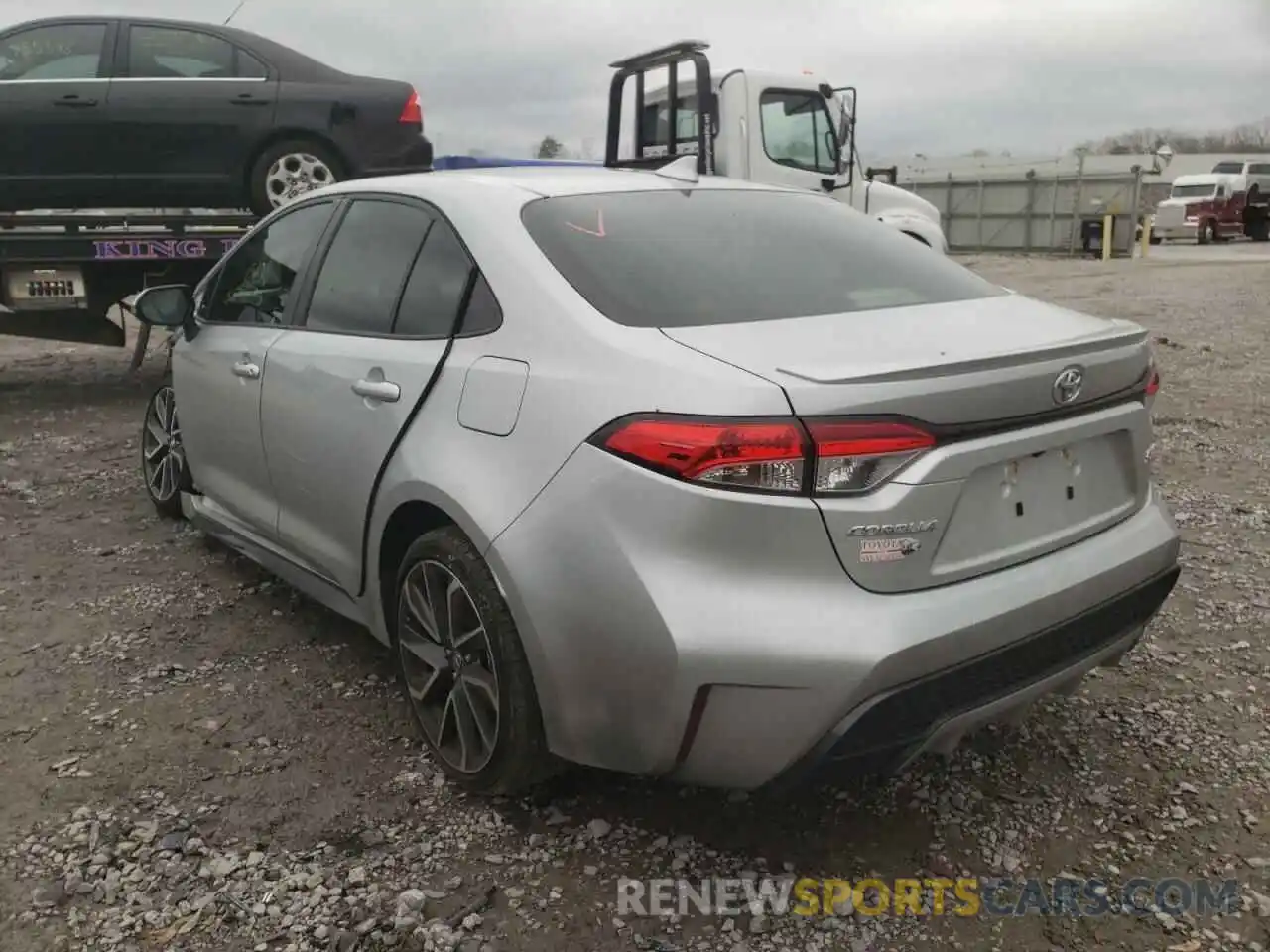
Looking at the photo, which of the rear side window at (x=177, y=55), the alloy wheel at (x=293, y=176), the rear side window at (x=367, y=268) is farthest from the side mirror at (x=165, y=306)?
the rear side window at (x=177, y=55)

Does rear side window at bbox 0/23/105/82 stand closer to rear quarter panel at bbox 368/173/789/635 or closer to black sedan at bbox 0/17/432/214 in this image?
black sedan at bbox 0/17/432/214

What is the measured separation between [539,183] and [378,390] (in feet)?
2.40

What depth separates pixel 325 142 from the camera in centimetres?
769

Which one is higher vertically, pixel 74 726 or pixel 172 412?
pixel 172 412

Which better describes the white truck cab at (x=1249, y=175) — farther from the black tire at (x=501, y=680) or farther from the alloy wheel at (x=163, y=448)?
the black tire at (x=501, y=680)

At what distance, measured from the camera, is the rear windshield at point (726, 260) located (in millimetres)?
2459

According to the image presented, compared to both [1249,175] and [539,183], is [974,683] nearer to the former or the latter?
[539,183]

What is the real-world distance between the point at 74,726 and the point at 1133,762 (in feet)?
9.68

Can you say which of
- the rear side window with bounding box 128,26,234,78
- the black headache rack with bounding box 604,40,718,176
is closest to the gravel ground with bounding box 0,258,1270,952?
the rear side window with bounding box 128,26,234,78

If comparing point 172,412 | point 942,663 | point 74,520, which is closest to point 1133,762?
point 942,663

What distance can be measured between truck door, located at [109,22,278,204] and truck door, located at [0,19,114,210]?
134 mm

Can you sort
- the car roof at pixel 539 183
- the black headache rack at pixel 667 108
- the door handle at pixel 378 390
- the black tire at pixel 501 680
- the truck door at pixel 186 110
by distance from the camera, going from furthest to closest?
the black headache rack at pixel 667 108, the truck door at pixel 186 110, the car roof at pixel 539 183, the door handle at pixel 378 390, the black tire at pixel 501 680

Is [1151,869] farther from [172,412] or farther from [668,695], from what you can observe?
[172,412]

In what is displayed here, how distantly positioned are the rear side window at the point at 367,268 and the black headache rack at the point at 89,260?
173 inches
